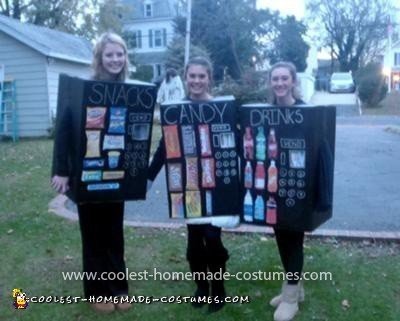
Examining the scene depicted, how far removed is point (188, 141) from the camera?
12.1 ft

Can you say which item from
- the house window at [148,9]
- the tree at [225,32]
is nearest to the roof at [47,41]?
the tree at [225,32]

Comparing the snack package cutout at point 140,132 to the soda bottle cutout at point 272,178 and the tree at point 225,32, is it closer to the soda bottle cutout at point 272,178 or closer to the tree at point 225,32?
the soda bottle cutout at point 272,178

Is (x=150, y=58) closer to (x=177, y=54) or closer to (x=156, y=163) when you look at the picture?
(x=177, y=54)

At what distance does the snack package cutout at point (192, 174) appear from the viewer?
12.1ft

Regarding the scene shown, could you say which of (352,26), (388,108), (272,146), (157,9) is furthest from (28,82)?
(352,26)

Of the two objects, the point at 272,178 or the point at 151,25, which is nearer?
the point at 272,178

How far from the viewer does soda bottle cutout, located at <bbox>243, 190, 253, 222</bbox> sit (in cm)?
371

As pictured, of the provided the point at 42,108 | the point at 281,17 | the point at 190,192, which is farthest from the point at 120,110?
the point at 281,17

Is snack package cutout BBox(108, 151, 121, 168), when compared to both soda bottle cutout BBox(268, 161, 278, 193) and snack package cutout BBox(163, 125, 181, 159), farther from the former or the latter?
soda bottle cutout BBox(268, 161, 278, 193)

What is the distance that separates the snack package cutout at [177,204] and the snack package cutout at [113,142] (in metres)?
0.52

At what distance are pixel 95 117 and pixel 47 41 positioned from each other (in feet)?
46.8

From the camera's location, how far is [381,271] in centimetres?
468

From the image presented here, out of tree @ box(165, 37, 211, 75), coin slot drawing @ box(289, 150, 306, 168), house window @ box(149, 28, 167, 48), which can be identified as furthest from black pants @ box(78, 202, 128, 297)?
house window @ box(149, 28, 167, 48)

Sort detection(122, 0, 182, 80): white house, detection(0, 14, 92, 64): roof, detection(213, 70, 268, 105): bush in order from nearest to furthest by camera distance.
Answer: detection(0, 14, 92, 64): roof
detection(213, 70, 268, 105): bush
detection(122, 0, 182, 80): white house
